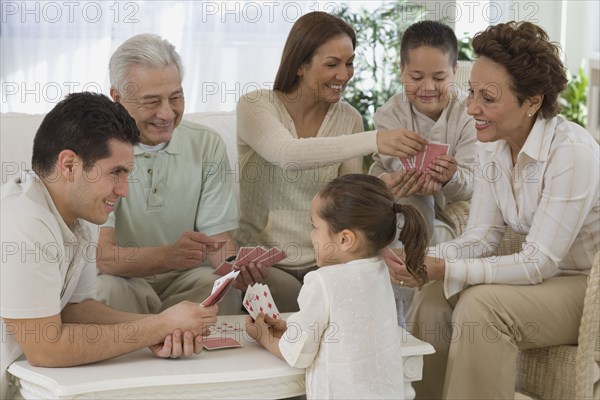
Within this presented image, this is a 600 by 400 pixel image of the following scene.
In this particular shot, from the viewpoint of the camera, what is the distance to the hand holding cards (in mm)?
2309

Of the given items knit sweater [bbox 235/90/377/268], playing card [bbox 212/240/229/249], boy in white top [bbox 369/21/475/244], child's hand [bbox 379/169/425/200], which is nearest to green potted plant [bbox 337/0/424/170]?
boy in white top [bbox 369/21/475/244]

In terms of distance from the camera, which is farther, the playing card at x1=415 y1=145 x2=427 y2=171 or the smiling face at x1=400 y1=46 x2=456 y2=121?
the smiling face at x1=400 y1=46 x2=456 y2=121

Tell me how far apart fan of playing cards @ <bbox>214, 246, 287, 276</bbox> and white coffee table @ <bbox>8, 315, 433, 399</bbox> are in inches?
17.9

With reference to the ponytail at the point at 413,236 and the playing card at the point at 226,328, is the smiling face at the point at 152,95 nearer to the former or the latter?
the playing card at the point at 226,328

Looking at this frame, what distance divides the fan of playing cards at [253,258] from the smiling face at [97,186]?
54 cm

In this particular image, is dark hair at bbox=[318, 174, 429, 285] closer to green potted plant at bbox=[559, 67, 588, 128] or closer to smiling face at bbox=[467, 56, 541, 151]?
smiling face at bbox=[467, 56, 541, 151]

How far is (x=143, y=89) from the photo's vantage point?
2727 millimetres

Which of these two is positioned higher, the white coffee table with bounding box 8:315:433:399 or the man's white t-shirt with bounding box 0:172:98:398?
the man's white t-shirt with bounding box 0:172:98:398

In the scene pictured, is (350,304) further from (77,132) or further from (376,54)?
(376,54)

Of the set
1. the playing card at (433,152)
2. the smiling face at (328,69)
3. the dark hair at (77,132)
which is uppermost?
the smiling face at (328,69)

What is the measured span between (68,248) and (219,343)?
1.50 feet

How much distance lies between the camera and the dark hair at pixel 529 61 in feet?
8.48

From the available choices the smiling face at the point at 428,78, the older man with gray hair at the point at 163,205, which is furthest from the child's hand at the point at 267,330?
the smiling face at the point at 428,78

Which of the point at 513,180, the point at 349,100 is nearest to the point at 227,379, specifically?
the point at 513,180
